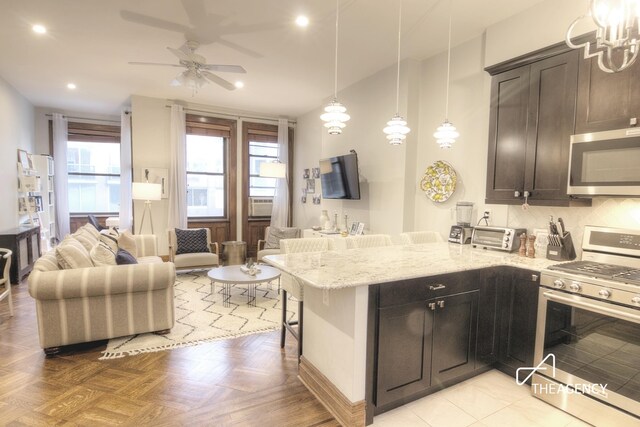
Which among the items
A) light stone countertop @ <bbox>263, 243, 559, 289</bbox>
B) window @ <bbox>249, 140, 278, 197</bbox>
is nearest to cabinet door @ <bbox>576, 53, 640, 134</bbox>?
light stone countertop @ <bbox>263, 243, 559, 289</bbox>

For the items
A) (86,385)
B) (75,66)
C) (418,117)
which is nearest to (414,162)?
(418,117)

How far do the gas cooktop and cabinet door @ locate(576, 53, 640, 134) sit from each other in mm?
984

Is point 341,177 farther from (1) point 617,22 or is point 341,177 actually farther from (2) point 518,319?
(1) point 617,22

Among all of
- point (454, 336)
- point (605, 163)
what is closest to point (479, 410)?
point (454, 336)

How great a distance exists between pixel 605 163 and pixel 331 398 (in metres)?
2.54

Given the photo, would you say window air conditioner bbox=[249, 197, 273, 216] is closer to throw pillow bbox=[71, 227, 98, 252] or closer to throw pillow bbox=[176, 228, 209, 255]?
throw pillow bbox=[176, 228, 209, 255]

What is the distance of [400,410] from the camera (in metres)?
2.30

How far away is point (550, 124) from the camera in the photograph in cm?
278

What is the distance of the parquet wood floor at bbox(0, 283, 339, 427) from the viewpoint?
2.20 metres

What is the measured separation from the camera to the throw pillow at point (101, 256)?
339 centimetres

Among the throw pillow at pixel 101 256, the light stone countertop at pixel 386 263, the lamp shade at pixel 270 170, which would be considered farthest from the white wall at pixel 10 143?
the light stone countertop at pixel 386 263

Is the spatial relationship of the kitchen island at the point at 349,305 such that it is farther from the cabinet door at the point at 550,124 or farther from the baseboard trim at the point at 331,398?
the cabinet door at the point at 550,124

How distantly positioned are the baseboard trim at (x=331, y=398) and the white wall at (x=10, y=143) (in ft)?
18.4

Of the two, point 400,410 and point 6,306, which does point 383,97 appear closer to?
point 400,410
